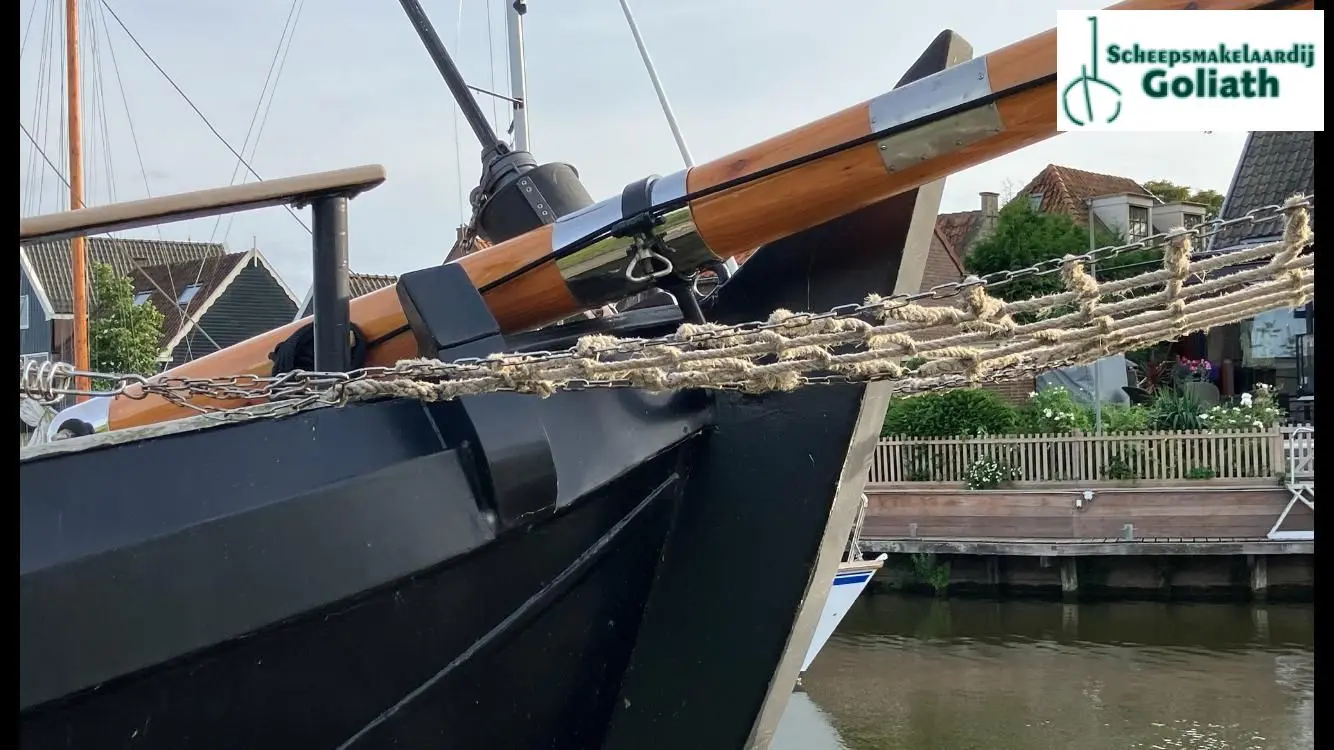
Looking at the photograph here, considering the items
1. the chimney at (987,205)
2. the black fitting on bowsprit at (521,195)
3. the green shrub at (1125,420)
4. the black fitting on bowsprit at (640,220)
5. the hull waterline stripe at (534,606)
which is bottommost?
the green shrub at (1125,420)

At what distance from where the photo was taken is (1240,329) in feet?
69.0

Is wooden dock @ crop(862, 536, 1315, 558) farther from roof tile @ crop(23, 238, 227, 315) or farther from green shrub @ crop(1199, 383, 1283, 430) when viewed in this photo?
roof tile @ crop(23, 238, 227, 315)

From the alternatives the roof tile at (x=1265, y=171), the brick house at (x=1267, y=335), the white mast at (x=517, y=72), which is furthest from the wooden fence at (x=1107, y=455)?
the white mast at (x=517, y=72)

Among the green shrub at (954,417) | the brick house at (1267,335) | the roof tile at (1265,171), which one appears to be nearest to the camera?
the green shrub at (954,417)

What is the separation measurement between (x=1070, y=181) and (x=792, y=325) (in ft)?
96.9

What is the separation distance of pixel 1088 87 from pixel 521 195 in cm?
146

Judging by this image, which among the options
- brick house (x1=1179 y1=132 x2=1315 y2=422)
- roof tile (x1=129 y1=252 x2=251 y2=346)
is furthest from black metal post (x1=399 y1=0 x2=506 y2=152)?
roof tile (x1=129 y1=252 x2=251 y2=346)

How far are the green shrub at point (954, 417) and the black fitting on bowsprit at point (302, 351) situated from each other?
1379 centimetres

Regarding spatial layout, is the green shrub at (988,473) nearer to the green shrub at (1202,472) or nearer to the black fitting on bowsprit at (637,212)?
the green shrub at (1202,472)

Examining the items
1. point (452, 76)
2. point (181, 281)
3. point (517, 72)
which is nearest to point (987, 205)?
point (181, 281)

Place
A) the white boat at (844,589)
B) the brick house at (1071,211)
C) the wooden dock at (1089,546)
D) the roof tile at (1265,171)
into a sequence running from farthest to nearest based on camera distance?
the brick house at (1071,211) < the roof tile at (1265,171) < the wooden dock at (1089,546) < the white boat at (844,589)

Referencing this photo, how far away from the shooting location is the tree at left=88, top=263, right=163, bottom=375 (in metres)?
16.2

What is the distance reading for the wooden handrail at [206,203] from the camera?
2486 millimetres
